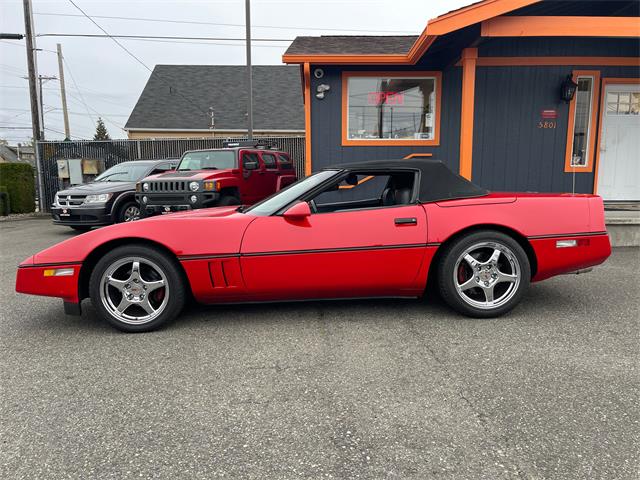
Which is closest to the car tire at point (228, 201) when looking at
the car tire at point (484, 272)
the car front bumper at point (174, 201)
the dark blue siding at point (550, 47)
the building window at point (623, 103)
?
the car front bumper at point (174, 201)

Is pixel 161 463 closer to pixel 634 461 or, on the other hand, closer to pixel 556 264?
pixel 634 461

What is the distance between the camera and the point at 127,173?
35.1 feet

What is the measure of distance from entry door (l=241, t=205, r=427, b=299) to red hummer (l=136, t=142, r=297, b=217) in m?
4.94

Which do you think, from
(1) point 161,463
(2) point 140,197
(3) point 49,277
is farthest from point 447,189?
(2) point 140,197

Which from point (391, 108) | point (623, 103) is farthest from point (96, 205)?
point (623, 103)

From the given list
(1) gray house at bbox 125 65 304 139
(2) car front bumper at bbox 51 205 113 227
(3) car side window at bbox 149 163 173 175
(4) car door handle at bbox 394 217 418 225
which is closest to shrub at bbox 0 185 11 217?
(2) car front bumper at bbox 51 205 113 227

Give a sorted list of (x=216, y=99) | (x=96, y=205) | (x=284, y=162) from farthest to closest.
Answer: (x=216, y=99) → (x=284, y=162) → (x=96, y=205)

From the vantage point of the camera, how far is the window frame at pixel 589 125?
8703 mm

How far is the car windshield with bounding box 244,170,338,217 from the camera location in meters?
3.78

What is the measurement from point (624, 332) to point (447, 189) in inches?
66.2

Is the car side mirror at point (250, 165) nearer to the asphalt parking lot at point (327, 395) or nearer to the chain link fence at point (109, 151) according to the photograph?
the asphalt parking lot at point (327, 395)

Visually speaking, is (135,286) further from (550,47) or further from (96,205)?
(550,47)

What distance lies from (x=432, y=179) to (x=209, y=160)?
256 inches

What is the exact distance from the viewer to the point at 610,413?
2.31 m
